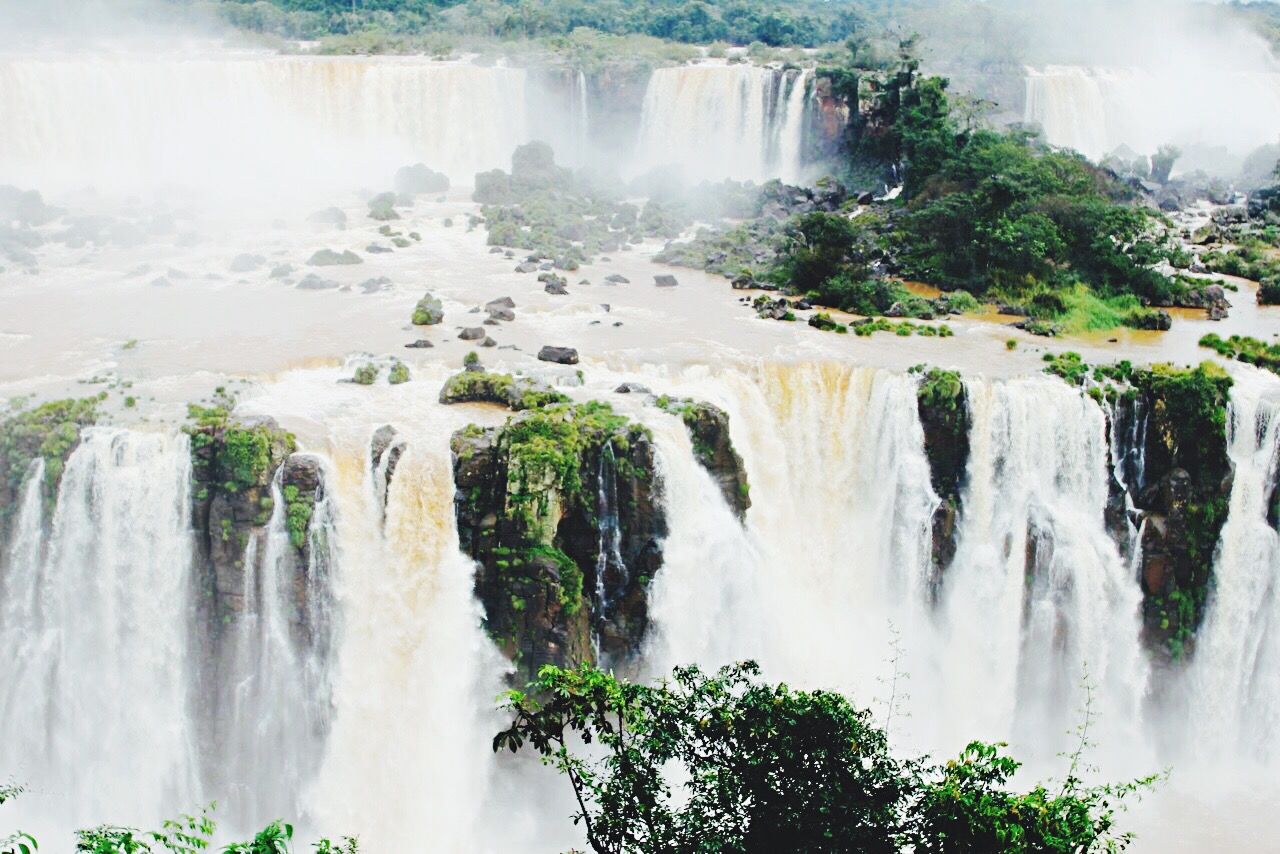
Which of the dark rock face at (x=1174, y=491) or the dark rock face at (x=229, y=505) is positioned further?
the dark rock face at (x=1174, y=491)

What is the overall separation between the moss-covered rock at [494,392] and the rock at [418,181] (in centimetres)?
1992

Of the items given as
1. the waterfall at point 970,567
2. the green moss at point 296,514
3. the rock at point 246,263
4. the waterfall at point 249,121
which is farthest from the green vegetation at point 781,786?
the waterfall at point 249,121

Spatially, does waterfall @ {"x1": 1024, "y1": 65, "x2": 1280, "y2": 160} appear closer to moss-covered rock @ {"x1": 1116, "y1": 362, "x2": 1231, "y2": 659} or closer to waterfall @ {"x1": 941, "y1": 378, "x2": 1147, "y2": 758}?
moss-covered rock @ {"x1": 1116, "y1": 362, "x2": 1231, "y2": 659}

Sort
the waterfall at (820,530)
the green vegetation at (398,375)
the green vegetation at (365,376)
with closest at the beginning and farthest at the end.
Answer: the waterfall at (820,530) → the green vegetation at (365,376) → the green vegetation at (398,375)

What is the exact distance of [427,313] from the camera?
26.8 meters

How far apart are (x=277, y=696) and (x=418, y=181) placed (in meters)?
25.1

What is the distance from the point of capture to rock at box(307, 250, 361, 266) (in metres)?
31.9

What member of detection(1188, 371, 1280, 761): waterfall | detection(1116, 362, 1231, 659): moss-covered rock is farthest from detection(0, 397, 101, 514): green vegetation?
detection(1188, 371, 1280, 761): waterfall

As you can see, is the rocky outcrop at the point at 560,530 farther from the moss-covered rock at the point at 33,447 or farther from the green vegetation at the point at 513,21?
the green vegetation at the point at 513,21

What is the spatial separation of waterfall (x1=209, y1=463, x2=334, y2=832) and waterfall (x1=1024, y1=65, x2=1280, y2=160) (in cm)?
3896

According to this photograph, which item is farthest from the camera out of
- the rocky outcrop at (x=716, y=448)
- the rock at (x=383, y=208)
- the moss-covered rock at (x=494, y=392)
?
the rock at (x=383, y=208)

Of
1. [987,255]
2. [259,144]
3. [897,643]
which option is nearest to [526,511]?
[897,643]

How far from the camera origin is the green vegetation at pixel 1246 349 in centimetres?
2508

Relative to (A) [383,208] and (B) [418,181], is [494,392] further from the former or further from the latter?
(B) [418,181]
